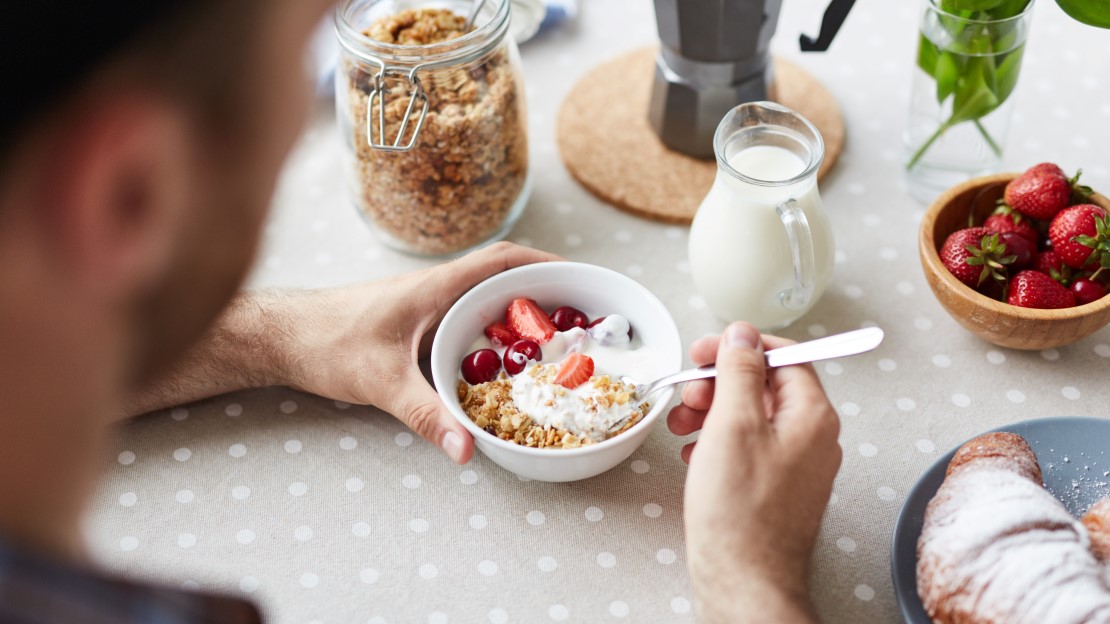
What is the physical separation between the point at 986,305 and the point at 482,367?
0.56 m

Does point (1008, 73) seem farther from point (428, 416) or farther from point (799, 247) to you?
point (428, 416)

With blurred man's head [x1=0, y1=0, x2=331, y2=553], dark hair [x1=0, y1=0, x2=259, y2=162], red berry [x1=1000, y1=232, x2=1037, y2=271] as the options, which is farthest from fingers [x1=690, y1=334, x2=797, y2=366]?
dark hair [x1=0, y1=0, x2=259, y2=162]

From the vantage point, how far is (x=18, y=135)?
419mm

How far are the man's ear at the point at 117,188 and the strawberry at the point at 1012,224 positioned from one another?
0.95m

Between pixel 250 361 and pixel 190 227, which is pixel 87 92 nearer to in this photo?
pixel 190 227

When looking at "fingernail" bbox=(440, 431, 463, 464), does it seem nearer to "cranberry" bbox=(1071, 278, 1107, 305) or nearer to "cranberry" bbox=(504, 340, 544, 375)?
"cranberry" bbox=(504, 340, 544, 375)

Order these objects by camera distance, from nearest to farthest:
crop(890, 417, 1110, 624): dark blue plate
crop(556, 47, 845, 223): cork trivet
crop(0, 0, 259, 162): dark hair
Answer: crop(0, 0, 259, 162): dark hair
crop(890, 417, 1110, 624): dark blue plate
crop(556, 47, 845, 223): cork trivet

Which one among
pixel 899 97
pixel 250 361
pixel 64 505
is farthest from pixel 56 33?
pixel 899 97

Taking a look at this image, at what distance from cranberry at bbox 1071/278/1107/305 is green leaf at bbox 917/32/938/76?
13.9 inches

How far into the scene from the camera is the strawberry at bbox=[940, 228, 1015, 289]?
1.05 metres

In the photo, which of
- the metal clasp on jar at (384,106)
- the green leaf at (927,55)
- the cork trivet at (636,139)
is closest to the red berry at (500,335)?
the metal clasp on jar at (384,106)

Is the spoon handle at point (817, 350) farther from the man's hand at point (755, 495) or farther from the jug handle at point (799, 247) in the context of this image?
the jug handle at point (799, 247)

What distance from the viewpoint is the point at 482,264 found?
3.65 feet

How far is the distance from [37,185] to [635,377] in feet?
2.20
